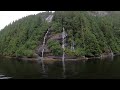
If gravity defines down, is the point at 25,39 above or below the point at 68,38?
above

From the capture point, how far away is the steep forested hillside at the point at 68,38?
146 ft

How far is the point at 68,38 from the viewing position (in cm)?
4666

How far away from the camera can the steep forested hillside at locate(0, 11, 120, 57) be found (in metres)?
44.6

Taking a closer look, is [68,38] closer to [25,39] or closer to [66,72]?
[25,39]

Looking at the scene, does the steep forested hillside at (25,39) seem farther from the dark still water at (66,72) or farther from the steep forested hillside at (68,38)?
the dark still water at (66,72)

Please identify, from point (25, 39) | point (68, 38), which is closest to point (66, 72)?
point (68, 38)

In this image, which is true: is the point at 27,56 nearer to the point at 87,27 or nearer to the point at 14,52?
the point at 14,52

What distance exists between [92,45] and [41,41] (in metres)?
10.8

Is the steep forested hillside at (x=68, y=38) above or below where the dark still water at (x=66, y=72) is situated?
above

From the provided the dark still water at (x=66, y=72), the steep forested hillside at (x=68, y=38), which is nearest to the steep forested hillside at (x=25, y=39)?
the steep forested hillside at (x=68, y=38)

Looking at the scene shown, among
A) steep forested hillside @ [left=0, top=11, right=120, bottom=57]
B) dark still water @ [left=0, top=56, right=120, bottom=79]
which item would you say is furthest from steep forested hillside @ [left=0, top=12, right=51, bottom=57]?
dark still water @ [left=0, top=56, right=120, bottom=79]

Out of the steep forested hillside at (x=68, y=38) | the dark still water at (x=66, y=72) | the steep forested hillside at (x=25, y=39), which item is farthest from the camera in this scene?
the steep forested hillside at (x=25, y=39)
